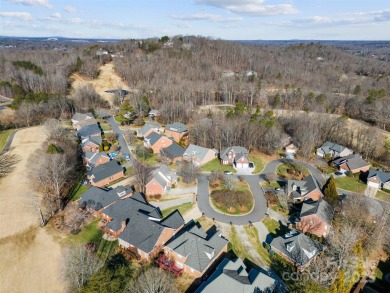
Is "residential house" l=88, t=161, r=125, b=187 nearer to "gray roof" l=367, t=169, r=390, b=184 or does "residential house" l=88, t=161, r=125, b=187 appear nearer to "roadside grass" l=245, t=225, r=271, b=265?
"roadside grass" l=245, t=225, r=271, b=265

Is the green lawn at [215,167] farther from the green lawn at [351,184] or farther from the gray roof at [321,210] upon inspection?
the green lawn at [351,184]

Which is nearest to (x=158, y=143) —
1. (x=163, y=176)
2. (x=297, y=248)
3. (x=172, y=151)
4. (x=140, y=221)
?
(x=172, y=151)

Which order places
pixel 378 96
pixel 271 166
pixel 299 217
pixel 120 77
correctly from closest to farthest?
1. pixel 299 217
2. pixel 271 166
3. pixel 378 96
4. pixel 120 77

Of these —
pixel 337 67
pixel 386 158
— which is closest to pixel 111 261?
pixel 386 158

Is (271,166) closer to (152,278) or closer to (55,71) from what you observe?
(152,278)

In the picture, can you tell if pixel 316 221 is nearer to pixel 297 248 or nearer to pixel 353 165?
pixel 297 248

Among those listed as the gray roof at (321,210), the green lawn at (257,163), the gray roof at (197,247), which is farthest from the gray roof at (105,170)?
the gray roof at (321,210)

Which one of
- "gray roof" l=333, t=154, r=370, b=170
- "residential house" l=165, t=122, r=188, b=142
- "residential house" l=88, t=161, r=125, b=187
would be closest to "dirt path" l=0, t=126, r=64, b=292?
"residential house" l=88, t=161, r=125, b=187
